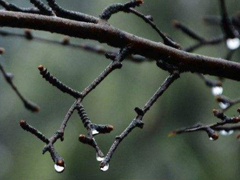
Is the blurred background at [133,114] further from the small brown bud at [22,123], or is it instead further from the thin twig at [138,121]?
the small brown bud at [22,123]

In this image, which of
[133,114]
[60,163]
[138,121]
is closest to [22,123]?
[60,163]

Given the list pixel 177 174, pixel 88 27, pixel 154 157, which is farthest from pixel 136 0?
pixel 154 157

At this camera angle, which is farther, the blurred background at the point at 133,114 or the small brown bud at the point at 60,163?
the blurred background at the point at 133,114

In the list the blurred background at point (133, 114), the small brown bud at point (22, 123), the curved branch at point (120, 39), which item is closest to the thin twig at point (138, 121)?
the curved branch at point (120, 39)

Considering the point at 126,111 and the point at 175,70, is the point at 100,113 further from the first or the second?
the point at 175,70

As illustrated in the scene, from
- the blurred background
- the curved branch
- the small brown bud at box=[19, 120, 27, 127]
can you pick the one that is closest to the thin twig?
the curved branch

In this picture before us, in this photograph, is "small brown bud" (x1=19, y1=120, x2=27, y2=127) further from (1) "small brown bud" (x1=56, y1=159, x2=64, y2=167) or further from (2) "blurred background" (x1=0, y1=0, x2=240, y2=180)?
(2) "blurred background" (x1=0, y1=0, x2=240, y2=180)
